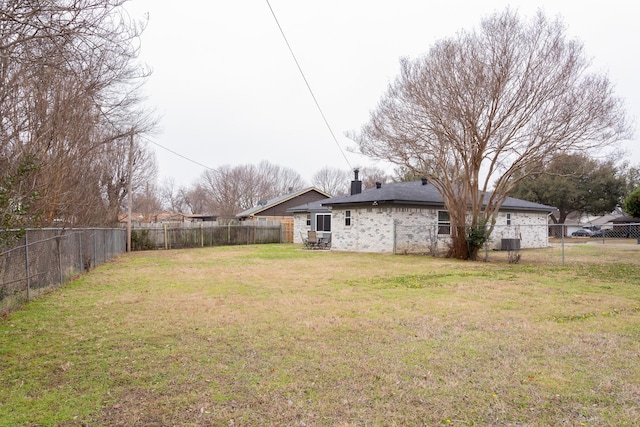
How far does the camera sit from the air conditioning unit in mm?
20516

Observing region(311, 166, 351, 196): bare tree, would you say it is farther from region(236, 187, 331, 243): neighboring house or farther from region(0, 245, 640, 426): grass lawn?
region(0, 245, 640, 426): grass lawn

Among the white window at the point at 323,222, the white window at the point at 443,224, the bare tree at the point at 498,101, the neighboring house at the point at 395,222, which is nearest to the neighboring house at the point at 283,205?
the white window at the point at 323,222

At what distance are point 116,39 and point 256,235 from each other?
23.5m

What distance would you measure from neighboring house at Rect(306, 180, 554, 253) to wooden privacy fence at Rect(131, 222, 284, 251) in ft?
26.2

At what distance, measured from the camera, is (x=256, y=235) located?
28062 mm

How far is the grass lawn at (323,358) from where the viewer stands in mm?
3229

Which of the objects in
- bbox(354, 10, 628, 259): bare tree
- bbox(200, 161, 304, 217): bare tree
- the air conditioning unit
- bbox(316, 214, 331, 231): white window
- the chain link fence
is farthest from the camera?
bbox(200, 161, 304, 217): bare tree

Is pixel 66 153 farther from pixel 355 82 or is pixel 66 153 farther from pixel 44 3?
pixel 355 82

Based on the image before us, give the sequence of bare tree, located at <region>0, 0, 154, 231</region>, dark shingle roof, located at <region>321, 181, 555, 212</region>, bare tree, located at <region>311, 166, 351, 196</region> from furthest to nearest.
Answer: bare tree, located at <region>311, 166, 351, 196</region> → dark shingle roof, located at <region>321, 181, 555, 212</region> → bare tree, located at <region>0, 0, 154, 231</region>

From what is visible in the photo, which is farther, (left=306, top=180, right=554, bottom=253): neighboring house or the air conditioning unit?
the air conditioning unit

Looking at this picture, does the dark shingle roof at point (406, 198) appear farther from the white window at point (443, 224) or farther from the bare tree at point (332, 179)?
the bare tree at point (332, 179)

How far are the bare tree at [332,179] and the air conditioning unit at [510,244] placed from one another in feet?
125

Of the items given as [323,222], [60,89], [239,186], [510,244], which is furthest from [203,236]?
[239,186]

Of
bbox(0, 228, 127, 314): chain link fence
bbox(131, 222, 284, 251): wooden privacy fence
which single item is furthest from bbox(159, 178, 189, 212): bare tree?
bbox(0, 228, 127, 314): chain link fence
